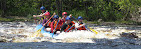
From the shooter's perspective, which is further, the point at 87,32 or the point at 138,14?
the point at 138,14

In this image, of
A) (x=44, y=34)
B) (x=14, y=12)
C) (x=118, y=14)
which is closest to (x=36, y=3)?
(x=14, y=12)

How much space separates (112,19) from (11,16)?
12985 millimetres

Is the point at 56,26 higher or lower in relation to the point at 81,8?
higher

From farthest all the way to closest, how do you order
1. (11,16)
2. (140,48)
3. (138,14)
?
(11,16) < (138,14) < (140,48)

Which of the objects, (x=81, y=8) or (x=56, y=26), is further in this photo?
(x=81, y=8)

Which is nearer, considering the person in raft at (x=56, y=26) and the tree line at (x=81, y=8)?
the person in raft at (x=56, y=26)

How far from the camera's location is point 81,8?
29.8 m

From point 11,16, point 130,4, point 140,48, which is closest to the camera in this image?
point 140,48

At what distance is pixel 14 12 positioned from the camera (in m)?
29.8

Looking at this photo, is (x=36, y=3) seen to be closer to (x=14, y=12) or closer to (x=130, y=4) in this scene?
(x=14, y=12)

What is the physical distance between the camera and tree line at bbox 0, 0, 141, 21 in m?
23.3

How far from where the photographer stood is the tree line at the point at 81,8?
23.3m

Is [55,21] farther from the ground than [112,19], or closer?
farther from the ground

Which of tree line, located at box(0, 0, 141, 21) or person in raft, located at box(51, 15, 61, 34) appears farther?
tree line, located at box(0, 0, 141, 21)
